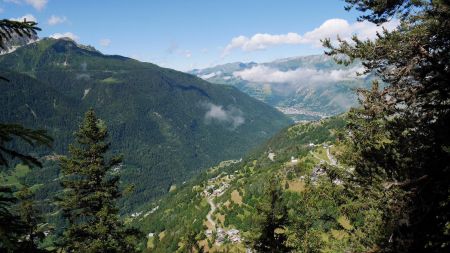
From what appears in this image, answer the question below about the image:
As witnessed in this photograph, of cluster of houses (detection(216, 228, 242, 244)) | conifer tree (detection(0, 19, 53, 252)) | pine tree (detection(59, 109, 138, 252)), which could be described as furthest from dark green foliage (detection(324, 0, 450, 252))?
cluster of houses (detection(216, 228, 242, 244))

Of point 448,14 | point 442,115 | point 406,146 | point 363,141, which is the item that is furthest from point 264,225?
point 448,14

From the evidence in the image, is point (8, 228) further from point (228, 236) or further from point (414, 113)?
point (228, 236)

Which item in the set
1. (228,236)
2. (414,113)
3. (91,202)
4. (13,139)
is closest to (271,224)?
(91,202)

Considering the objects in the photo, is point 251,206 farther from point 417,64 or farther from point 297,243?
point 417,64

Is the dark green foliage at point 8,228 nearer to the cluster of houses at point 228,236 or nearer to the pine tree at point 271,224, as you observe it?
the pine tree at point 271,224

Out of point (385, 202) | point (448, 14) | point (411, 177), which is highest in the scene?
point (448, 14)

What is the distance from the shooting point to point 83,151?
2986 centimetres

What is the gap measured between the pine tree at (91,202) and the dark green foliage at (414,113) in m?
17.3

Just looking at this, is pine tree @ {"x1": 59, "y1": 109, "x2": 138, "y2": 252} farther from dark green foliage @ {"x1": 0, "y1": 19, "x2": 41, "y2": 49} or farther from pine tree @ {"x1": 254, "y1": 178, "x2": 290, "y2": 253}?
dark green foliage @ {"x1": 0, "y1": 19, "x2": 41, "y2": 49}

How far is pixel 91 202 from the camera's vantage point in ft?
94.1

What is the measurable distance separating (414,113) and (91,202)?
21.7 meters

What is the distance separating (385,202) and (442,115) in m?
4.56

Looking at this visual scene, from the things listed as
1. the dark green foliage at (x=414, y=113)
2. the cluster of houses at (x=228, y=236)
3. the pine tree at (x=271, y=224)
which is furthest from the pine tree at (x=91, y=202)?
the cluster of houses at (x=228, y=236)

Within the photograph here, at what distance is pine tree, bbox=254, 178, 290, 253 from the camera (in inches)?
1298
